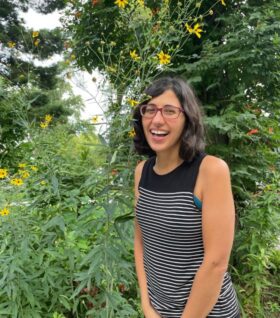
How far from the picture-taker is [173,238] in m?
1.11

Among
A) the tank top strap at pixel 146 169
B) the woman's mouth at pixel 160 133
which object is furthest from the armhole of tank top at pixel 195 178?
the tank top strap at pixel 146 169

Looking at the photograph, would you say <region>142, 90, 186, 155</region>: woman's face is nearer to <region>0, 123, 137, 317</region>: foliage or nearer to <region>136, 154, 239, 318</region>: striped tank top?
<region>136, 154, 239, 318</region>: striped tank top

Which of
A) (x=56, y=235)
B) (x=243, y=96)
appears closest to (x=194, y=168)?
(x=56, y=235)

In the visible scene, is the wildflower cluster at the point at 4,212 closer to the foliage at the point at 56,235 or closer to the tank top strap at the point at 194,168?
the foliage at the point at 56,235

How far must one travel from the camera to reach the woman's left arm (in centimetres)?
100

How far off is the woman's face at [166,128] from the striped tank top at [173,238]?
0.27 feet

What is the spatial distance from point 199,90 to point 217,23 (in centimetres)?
56


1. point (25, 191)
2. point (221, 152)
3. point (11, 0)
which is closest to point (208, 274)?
point (25, 191)

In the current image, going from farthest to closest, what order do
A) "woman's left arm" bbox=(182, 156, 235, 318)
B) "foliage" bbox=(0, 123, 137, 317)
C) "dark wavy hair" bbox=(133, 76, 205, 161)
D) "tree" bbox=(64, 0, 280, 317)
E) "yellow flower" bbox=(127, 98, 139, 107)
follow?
1. "tree" bbox=(64, 0, 280, 317)
2. "foliage" bbox=(0, 123, 137, 317)
3. "yellow flower" bbox=(127, 98, 139, 107)
4. "dark wavy hair" bbox=(133, 76, 205, 161)
5. "woman's left arm" bbox=(182, 156, 235, 318)

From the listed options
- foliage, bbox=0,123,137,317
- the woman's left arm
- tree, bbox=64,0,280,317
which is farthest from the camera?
tree, bbox=64,0,280,317

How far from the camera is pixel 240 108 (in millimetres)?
2932

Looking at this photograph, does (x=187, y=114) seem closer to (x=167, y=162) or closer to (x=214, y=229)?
(x=167, y=162)

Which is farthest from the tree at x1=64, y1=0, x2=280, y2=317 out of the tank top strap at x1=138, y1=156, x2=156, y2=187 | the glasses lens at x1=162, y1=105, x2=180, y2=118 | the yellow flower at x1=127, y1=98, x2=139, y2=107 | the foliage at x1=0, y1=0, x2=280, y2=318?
the glasses lens at x1=162, y1=105, x2=180, y2=118

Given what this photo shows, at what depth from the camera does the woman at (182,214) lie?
1018 millimetres
